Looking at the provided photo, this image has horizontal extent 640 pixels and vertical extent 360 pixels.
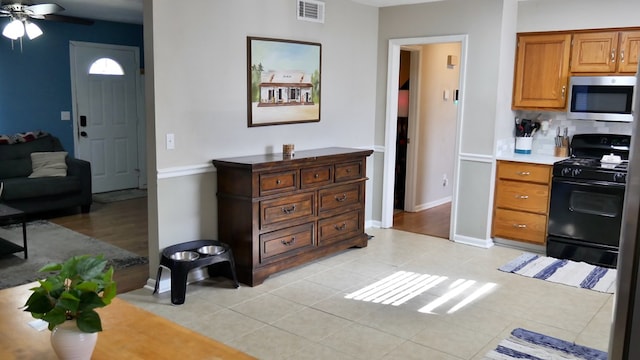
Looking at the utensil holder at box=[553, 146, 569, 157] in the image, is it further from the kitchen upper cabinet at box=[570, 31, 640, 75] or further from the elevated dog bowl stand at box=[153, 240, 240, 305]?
the elevated dog bowl stand at box=[153, 240, 240, 305]

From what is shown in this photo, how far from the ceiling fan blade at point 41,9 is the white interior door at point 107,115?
2150 millimetres

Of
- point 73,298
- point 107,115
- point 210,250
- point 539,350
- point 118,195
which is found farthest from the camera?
point 107,115

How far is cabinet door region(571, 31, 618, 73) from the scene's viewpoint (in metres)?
4.84

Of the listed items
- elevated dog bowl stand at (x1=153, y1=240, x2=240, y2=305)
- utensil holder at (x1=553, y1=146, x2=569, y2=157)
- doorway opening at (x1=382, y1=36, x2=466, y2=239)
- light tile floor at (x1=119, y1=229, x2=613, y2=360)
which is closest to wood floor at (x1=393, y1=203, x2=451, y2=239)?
doorway opening at (x1=382, y1=36, x2=466, y2=239)

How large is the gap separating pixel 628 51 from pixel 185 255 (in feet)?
13.5

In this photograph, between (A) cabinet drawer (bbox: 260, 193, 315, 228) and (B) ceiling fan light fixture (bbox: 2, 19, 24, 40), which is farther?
(B) ceiling fan light fixture (bbox: 2, 19, 24, 40)

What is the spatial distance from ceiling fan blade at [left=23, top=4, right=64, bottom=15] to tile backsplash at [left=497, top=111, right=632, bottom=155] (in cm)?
430

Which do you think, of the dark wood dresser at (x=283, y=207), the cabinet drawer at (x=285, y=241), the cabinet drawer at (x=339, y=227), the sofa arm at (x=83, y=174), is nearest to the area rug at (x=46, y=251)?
the sofa arm at (x=83, y=174)

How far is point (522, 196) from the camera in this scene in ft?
16.9

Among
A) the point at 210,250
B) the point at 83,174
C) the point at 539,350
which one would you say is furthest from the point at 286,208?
the point at 83,174

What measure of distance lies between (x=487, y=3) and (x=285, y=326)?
11.6 ft

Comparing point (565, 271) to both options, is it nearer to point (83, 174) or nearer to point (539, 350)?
point (539, 350)

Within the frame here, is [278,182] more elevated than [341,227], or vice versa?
[278,182]

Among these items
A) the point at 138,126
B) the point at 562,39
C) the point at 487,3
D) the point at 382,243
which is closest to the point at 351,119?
the point at 382,243
